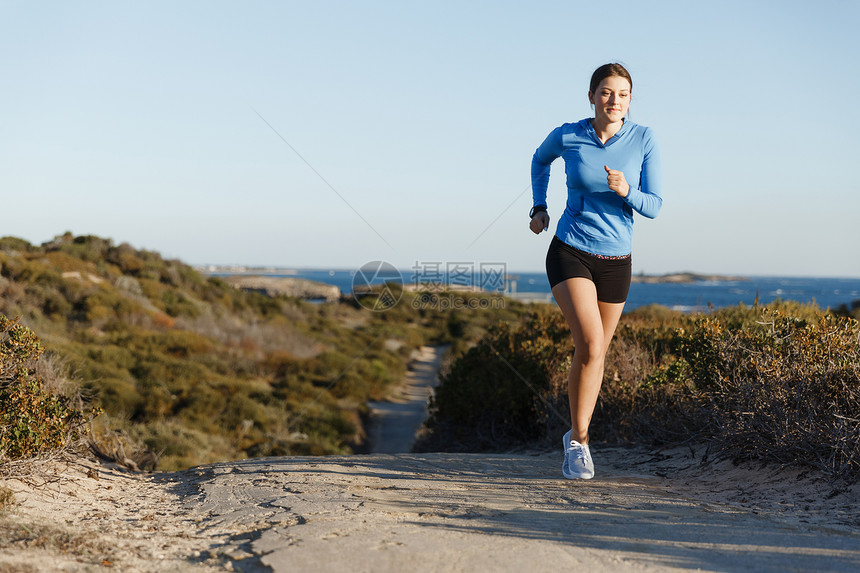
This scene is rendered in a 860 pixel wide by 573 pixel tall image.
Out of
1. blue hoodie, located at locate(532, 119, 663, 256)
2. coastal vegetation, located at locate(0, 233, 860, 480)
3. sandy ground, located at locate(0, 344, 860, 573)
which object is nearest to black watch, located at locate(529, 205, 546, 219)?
blue hoodie, located at locate(532, 119, 663, 256)

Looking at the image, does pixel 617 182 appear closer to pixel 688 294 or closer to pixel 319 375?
pixel 319 375

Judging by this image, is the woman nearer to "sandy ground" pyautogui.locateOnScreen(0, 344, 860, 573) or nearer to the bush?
"sandy ground" pyautogui.locateOnScreen(0, 344, 860, 573)

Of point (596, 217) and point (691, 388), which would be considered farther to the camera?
point (691, 388)

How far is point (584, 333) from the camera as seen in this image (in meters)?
3.64

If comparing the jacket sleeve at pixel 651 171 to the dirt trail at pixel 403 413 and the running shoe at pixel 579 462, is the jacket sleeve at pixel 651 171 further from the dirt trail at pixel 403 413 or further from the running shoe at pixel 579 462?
the dirt trail at pixel 403 413

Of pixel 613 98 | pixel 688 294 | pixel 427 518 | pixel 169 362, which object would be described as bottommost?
pixel 169 362

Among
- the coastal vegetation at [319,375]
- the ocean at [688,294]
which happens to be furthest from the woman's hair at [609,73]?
the ocean at [688,294]

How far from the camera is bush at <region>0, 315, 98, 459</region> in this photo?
13.4ft

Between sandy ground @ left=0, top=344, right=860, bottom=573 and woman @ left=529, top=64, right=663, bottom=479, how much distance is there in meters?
0.81

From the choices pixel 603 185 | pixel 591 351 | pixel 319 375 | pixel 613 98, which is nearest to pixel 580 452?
pixel 591 351

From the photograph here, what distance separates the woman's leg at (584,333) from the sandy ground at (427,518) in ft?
1.61

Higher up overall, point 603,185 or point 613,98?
point 613,98

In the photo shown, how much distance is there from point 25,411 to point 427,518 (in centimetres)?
278

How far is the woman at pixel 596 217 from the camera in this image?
3.65m
